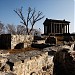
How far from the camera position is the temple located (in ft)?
155

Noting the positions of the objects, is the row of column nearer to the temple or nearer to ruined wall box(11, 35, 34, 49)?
the temple

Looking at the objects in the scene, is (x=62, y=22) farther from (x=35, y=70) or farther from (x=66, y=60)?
(x=35, y=70)

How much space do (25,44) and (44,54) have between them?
9460 mm

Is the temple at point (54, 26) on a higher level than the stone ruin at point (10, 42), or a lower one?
higher

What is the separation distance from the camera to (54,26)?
4775 centimetres

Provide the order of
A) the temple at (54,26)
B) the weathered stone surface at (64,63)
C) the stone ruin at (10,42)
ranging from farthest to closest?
1. the temple at (54,26)
2. the stone ruin at (10,42)
3. the weathered stone surface at (64,63)

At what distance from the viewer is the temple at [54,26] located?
155ft

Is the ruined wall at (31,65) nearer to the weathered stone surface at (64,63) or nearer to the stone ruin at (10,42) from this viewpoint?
the weathered stone surface at (64,63)

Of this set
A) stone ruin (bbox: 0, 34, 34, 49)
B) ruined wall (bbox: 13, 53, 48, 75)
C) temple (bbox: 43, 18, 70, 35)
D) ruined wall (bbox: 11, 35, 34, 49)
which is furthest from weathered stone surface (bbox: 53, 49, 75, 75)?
temple (bbox: 43, 18, 70, 35)

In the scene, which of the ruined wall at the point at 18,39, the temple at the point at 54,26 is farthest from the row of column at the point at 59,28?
the ruined wall at the point at 18,39

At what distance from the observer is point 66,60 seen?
11750 mm

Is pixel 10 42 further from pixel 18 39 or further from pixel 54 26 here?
pixel 54 26

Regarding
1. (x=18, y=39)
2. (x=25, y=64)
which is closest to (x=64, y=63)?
(x=25, y=64)

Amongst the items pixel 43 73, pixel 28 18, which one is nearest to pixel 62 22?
pixel 28 18
